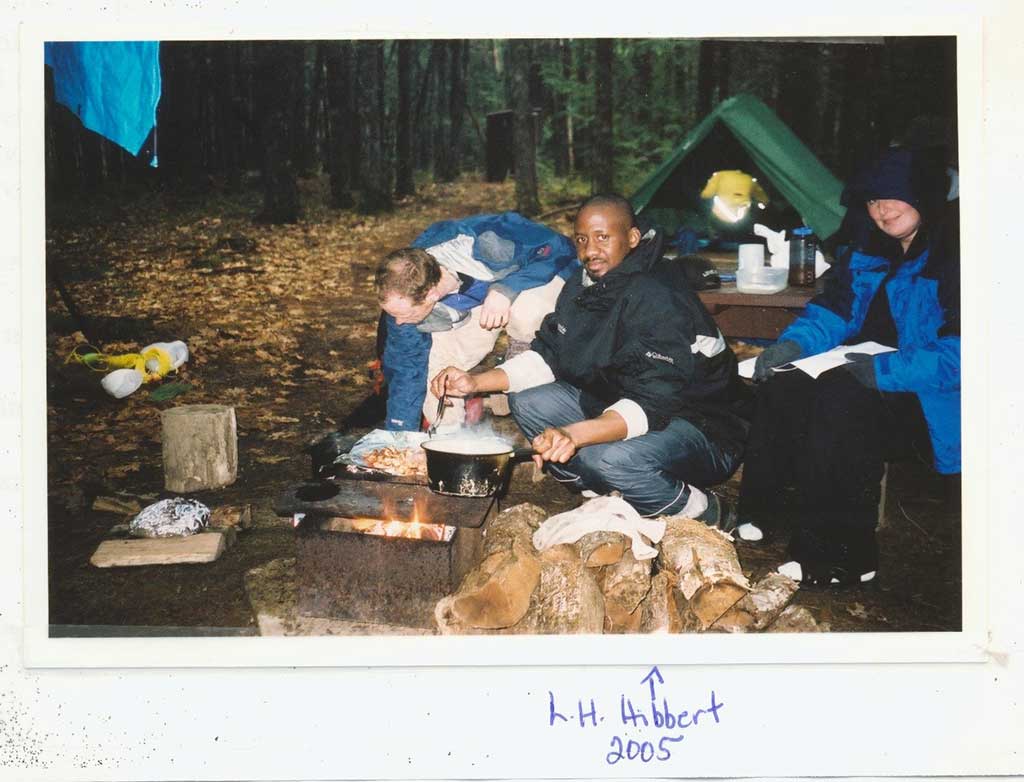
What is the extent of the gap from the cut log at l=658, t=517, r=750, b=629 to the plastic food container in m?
1.10

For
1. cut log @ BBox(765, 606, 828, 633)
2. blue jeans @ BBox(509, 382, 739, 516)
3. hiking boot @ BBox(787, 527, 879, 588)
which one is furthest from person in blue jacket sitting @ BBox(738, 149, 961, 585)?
blue jeans @ BBox(509, 382, 739, 516)

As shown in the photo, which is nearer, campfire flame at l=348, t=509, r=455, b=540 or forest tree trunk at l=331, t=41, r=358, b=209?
campfire flame at l=348, t=509, r=455, b=540

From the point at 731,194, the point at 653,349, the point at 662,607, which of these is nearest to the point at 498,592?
the point at 662,607

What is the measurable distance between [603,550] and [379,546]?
750 millimetres

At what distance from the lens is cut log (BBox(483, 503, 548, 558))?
3.02m

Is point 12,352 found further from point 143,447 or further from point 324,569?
point 324,569

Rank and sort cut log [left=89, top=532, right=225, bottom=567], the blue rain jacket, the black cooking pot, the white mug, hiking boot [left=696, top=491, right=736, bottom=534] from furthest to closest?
the white mug, hiking boot [left=696, top=491, right=736, bottom=534], cut log [left=89, top=532, right=225, bottom=567], the blue rain jacket, the black cooking pot

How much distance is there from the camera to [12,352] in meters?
3.02

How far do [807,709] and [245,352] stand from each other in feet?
7.78

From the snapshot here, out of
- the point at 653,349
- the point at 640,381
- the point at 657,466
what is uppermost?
the point at 653,349

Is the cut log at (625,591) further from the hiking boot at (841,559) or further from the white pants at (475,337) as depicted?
the white pants at (475,337)

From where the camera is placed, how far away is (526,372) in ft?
11.1

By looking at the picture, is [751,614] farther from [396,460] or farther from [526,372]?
[396,460]

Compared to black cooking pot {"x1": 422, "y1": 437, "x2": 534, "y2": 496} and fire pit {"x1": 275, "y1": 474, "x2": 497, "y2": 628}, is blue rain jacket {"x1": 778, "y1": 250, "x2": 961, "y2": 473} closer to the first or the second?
black cooking pot {"x1": 422, "y1": 437, "x2": 534, "y2": 496}
